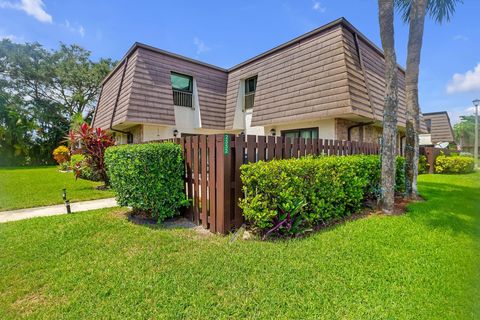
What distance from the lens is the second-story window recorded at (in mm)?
13748

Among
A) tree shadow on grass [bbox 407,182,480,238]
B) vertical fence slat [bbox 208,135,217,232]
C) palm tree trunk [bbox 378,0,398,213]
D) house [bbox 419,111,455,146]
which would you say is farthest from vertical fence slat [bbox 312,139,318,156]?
house [bbox 419,111,455,146]

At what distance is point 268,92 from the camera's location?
12.0 m

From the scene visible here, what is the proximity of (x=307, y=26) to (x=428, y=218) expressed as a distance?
9622 millimetres

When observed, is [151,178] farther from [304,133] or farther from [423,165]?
[423,165]

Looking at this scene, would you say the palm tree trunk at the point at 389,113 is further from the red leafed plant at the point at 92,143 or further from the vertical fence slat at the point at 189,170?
the red leafed plant at the point at 92,143

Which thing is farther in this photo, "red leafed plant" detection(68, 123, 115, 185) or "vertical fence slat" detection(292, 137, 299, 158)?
"red leafed plant" detection(68, 123, 115, 185)

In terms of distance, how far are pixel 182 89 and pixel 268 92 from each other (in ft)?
15.8

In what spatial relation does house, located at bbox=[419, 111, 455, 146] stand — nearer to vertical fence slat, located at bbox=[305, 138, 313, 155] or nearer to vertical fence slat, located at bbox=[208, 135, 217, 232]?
vertical fence slat, located at bbox=[305, 138, 313, 155]

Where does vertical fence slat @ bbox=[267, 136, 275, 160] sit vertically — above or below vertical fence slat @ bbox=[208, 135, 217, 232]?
above

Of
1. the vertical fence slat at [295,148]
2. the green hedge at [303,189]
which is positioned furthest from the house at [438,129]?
the vertical fence slat at [295,148]

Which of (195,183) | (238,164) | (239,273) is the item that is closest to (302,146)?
(238,164)

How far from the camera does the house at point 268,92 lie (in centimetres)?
937

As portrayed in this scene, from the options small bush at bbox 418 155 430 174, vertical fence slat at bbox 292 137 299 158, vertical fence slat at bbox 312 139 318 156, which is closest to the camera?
vertical fence slat at bbox 292 137 299 158

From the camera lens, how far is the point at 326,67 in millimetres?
9617
